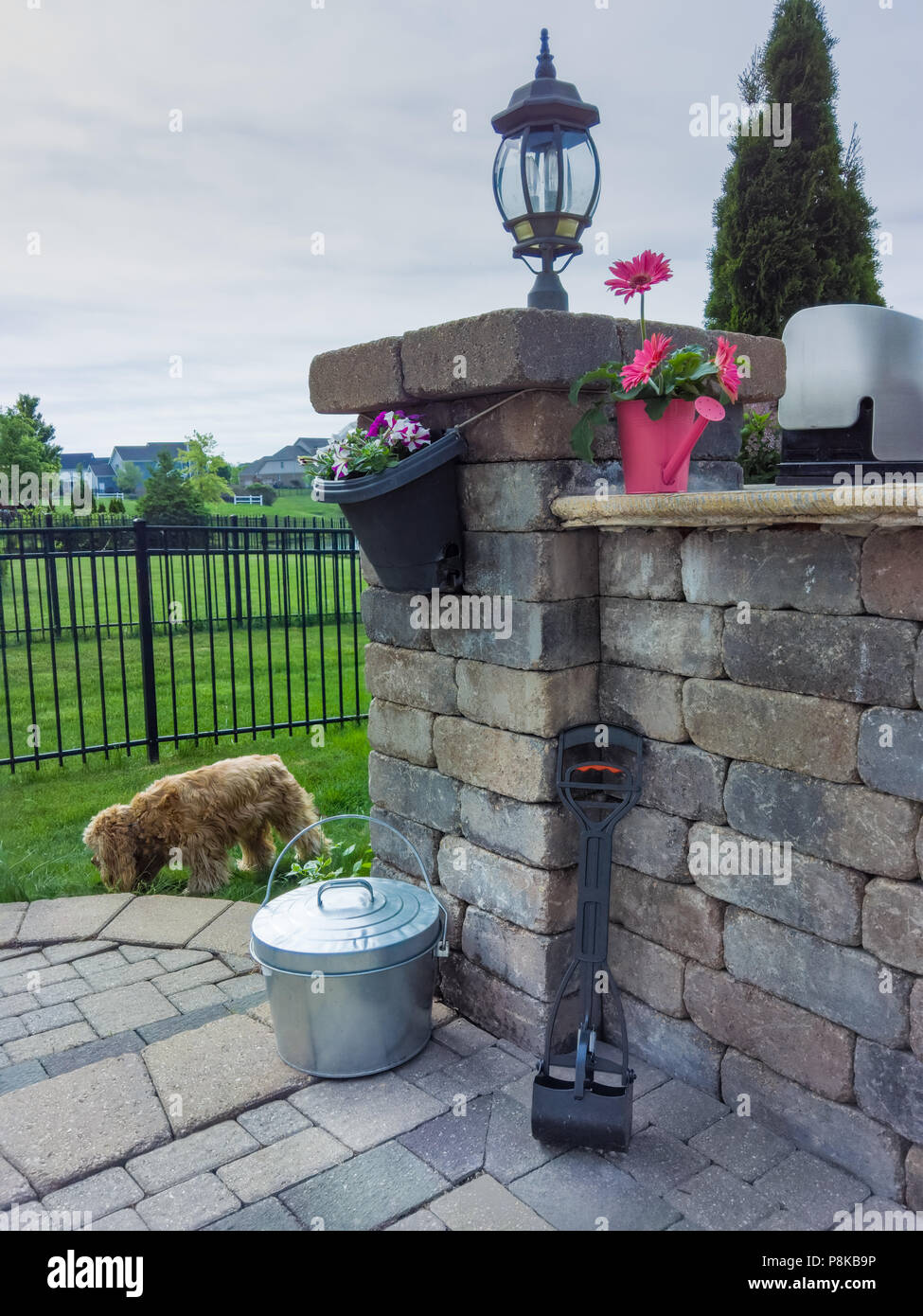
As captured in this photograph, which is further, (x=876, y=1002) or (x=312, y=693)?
(x=312, y=693)

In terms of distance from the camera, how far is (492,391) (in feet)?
9.60

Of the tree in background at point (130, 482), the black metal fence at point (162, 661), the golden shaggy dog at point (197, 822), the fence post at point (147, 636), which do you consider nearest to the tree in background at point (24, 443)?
the tree in background at point (130, 482)

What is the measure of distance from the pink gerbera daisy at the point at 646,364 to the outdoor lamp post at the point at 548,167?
899 millimetres

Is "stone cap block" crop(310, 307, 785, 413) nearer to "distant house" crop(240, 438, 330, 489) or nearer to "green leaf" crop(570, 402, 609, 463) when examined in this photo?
"green leaf" crop(570, 402, 609, 463)

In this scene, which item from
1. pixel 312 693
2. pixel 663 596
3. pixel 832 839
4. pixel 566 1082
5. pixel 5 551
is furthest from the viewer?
pixel 312 693

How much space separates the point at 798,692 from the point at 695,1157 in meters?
1.38

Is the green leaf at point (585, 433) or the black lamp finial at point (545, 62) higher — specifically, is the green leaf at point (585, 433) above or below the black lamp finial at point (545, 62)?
below

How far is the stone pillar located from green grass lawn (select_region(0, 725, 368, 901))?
1.80m

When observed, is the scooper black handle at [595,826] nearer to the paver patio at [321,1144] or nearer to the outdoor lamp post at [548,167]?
the paver patio at [321,1144]

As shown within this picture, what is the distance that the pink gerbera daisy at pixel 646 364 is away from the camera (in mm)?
2658

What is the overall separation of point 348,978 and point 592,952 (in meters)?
0.81

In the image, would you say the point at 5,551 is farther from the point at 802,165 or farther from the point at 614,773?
the point at 802,165

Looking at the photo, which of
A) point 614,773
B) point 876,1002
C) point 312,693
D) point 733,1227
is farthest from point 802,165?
point 733,1227
